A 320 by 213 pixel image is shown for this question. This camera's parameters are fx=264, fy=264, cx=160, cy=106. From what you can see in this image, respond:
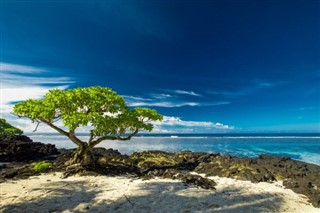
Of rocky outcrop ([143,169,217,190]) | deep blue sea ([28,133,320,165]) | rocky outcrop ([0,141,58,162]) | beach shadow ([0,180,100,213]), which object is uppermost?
deep blue sea ([28,133,320,165])

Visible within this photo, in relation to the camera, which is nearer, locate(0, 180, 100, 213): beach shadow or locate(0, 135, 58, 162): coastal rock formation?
locate(0, 180, 100, 213): beach shadow

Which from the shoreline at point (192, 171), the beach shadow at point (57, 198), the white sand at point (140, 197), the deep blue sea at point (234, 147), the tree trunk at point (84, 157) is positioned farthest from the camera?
the deep blue sea at point (234, 147)

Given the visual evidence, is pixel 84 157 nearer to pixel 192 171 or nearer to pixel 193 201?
pixel 192 171

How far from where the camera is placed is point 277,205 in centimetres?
1030

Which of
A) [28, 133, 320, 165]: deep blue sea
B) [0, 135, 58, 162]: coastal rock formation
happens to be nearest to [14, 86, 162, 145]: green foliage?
[0, 135, 58, 162]: coastal rock formation

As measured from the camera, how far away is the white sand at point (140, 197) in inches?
370

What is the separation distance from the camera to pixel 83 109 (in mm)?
15578

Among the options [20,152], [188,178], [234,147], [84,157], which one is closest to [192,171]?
[188,178]

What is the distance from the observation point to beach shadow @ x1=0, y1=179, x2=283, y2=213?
9.25 meters

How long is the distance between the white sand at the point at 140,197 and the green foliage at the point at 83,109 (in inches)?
120

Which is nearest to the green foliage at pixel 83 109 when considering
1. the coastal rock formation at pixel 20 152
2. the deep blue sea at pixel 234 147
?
the coastal rock formation at pixel 20 152

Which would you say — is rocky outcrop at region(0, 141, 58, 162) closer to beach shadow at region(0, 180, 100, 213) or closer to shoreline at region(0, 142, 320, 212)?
shoreline at region(0, 142, 320, 212)

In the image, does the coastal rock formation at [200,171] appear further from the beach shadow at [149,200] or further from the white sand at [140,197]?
the beach shadow at [149,200]

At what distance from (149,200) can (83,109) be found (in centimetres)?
757
